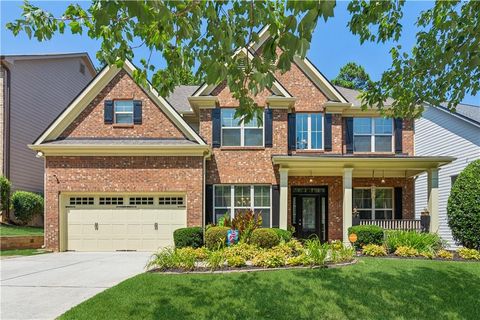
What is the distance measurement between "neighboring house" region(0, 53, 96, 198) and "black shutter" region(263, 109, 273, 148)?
13442 mm

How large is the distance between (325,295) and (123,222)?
10246 mm

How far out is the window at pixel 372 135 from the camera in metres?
16.7

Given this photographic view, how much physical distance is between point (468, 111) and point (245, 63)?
53.0 feet

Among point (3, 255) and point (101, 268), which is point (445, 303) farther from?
point (3, 255)

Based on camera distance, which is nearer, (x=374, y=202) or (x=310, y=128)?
(x=310, y=128)

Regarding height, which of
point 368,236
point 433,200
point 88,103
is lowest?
point 368,236

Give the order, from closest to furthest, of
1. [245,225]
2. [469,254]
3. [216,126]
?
[469,254]
[245,225]
[216,126]

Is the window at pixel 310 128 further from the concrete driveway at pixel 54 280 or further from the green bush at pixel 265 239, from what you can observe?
the concrete driveway at pixel 54 280

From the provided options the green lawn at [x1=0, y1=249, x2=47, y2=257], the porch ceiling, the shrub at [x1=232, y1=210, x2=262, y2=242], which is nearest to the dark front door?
the porch ceiling

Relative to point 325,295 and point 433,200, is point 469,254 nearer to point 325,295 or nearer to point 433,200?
point 433,200

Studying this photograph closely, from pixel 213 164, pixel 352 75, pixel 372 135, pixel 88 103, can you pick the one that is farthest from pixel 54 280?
pixel 352 75

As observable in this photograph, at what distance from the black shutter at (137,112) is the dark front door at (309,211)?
7.31 meters

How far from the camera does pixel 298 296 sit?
6773mm

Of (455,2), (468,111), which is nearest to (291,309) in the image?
(455,2)
